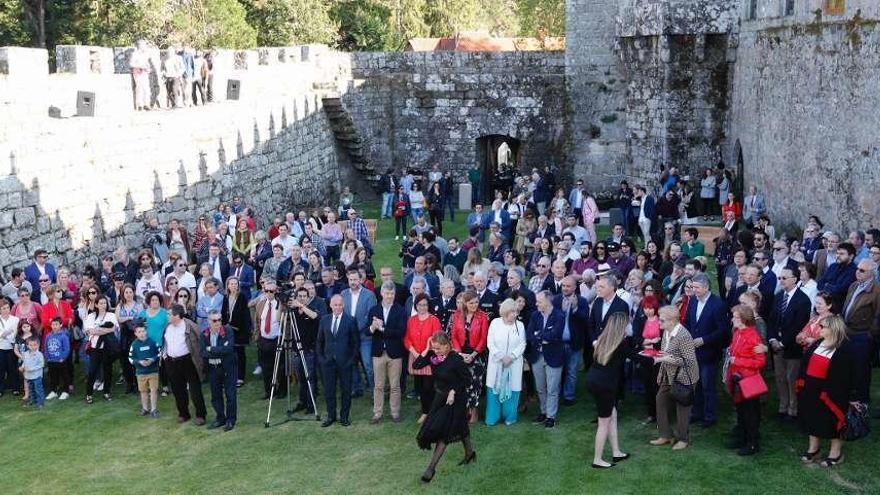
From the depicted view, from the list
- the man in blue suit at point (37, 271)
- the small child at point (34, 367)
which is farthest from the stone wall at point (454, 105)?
the small child at point (34, 367)

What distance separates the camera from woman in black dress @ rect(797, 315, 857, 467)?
9070 mm

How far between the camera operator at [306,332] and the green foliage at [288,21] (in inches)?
984

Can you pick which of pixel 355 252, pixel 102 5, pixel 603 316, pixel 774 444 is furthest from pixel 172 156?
pixel 102 5

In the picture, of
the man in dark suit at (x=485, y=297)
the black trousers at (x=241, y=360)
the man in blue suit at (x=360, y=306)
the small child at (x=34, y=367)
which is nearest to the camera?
the man in dark suit at (x=485, y=297)

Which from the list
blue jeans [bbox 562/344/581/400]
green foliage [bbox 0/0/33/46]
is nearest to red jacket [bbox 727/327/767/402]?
blue jeans [bbox 562/344/581/400]

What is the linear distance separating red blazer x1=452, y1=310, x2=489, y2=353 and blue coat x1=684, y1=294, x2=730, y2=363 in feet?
6.46

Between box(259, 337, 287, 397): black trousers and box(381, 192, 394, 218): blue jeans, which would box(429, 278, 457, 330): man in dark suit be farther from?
box(381, 192, 394, 218): blue jeans

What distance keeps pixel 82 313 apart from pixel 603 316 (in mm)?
6042

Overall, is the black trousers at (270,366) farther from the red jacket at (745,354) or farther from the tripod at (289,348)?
the red jacket at (745,354)

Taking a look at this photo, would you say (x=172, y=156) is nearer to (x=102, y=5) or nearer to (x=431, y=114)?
Answer: (x=431, y=114)

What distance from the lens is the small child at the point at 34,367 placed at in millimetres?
12133

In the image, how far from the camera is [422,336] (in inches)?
425

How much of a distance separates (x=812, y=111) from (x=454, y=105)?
11.5m

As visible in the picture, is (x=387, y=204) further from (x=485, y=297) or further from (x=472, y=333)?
(x=472, y=333)
